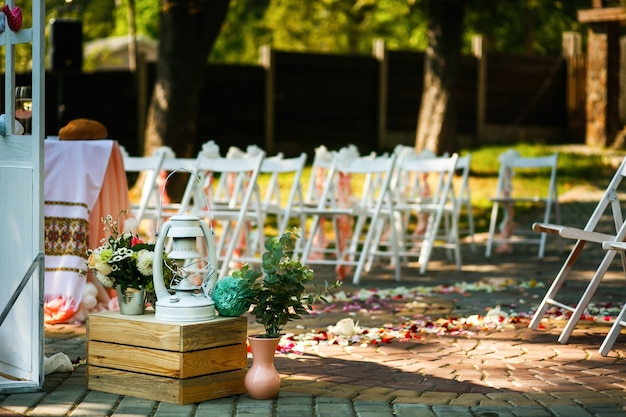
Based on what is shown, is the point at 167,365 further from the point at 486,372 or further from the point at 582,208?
the point at 582,208

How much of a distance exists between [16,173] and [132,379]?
1.11 metres

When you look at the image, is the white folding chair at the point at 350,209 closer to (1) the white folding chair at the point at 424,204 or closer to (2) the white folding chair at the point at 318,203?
(2) the white folding chair at the point at 318,203

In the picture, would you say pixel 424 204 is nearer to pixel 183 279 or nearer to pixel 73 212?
pixel 73 212

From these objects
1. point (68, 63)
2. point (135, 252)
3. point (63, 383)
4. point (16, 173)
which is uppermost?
point (68, 63)

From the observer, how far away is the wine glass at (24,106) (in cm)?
503

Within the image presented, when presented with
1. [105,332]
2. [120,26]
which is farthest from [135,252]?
[120,26]

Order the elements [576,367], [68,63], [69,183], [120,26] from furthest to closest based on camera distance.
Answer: [120,26]
[68,63]
[69,183]
[576,367]

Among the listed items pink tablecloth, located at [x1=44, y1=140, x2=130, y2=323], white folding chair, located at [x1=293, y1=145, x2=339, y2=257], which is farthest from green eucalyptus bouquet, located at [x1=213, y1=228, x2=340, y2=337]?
white folding chair, located at [x1=293, y1=145, x2=339, y2=257]

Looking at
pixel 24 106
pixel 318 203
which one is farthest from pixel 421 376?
pixel 318 203

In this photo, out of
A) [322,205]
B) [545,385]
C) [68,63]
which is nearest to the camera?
[545,385]

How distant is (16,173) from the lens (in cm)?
486

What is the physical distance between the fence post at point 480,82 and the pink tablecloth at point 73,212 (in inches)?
482

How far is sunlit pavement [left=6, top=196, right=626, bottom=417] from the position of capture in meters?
4.38

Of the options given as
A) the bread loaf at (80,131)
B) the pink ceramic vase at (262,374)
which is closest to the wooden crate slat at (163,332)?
the pink ceramic vase at (262,374)
